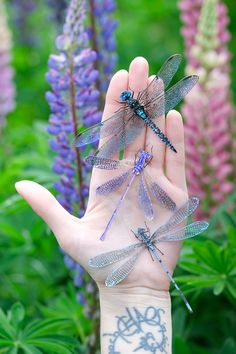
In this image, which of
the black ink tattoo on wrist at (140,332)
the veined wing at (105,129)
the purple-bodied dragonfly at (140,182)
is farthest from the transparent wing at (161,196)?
the black ink tattoo on wrist at (140,332)

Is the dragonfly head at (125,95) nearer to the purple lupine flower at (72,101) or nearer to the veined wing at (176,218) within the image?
the purple lupine flower at (72,101)

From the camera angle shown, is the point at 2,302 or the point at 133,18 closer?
the point at 2,302

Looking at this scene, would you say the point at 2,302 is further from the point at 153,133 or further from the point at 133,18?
the point at 133,18

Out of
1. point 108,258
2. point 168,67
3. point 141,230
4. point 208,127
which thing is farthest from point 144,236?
point 208,127

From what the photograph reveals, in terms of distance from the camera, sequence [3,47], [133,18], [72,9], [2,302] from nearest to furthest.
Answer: [72,9]
[2,302]
[3,47]
[133,18]

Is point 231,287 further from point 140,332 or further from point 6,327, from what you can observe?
point 6,327

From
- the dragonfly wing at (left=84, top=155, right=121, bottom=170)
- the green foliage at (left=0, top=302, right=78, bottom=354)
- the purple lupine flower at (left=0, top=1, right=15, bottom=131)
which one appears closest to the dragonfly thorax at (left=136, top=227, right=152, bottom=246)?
the dragonfly wing at (left=84, top=155, right=121, bottom=170)

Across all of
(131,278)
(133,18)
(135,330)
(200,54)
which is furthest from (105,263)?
(133,18)

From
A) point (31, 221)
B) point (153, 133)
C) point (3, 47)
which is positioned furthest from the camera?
point (3, 47)
